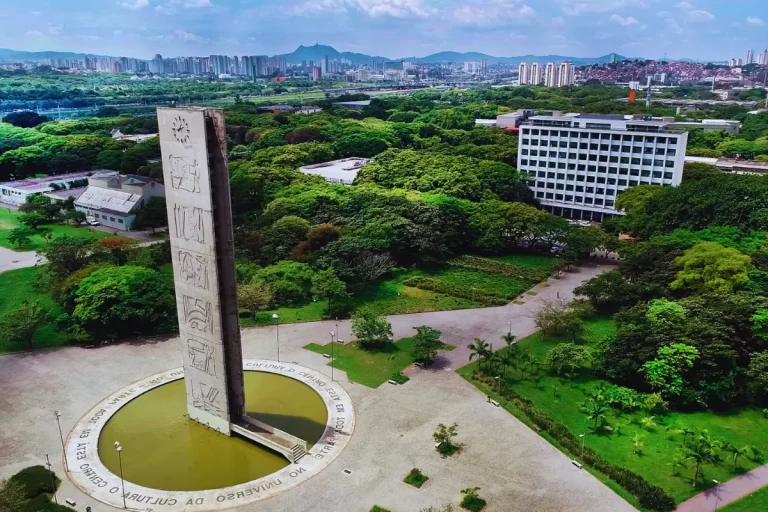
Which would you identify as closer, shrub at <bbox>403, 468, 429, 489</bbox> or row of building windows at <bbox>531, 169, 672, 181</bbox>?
shrub at <bbox>403, 468, 429, 489</bbox>

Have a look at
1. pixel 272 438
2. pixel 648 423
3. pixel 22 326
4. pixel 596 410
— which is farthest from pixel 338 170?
pixel 648 423

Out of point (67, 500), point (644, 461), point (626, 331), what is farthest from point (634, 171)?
point (67, 500)

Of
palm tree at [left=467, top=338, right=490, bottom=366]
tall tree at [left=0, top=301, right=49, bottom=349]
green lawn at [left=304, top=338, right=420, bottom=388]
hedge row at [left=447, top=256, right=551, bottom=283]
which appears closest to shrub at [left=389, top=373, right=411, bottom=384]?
green lawn at [left=304, top=338, right=420, bottom=388]

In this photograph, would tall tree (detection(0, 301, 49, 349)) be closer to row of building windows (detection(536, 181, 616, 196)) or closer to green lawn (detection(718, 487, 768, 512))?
green lawn (detection(718, 487, 768, 512))

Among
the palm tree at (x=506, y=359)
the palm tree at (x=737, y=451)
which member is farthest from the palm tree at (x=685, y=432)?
the palm tree at (x=506, y=359)

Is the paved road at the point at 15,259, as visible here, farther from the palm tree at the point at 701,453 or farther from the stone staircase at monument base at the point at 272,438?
the palm tree at the point at 701,453

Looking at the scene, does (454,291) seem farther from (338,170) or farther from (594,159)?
(338,170)

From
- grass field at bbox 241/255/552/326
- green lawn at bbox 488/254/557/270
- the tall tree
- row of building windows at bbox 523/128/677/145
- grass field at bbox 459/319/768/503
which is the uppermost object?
row of building windows at bbox 523/128/677/145
